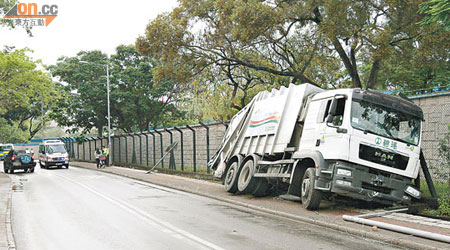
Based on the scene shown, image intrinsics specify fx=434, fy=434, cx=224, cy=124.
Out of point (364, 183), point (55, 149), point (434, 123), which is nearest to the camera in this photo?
point (364, 183)

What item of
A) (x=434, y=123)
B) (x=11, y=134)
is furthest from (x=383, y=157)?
(x=11, y=134)

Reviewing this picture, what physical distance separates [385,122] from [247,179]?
5134 millimetres

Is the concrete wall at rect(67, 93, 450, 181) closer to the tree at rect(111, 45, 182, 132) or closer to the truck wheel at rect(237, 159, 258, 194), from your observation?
the tree at rect(111, 45, 182, 132)

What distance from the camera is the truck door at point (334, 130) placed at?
10195mm

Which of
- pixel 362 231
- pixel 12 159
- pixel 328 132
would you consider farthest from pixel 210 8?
pixel 12 159

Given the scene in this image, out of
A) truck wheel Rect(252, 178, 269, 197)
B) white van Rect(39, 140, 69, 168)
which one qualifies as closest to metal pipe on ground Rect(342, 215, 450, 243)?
truck wheel Rect(252, 178, 269, 197)

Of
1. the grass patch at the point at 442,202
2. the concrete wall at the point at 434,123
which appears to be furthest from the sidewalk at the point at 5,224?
the concrete wall at the point at 434,123

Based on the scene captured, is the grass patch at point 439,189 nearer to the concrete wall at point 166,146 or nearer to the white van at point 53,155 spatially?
the concrete wall at point 166,146

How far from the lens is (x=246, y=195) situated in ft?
48.3

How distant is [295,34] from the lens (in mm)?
21484

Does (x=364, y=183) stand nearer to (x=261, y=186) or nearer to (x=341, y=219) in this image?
(x=341, y=219)

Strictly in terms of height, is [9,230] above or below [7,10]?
below

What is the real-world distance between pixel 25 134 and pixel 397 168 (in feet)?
223

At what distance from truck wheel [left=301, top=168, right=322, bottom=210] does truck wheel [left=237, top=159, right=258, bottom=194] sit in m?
2.80
